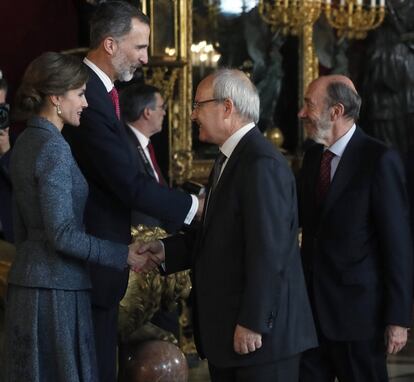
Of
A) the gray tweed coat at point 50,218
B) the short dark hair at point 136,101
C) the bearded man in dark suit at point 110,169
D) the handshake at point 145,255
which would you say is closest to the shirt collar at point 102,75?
the bearded man in dark suit at point 110,169

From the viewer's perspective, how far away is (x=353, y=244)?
3.95 meters

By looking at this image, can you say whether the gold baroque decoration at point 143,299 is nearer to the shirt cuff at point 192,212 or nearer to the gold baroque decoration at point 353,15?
the shirt cuff at point 192,212

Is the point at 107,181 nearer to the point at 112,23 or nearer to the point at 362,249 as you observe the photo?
the point at 112,23

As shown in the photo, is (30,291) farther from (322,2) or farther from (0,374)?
(322,2)

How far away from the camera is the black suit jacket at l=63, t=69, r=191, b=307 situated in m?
4.10

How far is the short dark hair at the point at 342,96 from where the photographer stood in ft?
13.3

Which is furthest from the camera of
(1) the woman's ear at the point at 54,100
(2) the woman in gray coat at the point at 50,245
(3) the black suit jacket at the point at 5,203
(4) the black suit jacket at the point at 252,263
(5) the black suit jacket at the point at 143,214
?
(5) the black suit jacket at the point at 143,214

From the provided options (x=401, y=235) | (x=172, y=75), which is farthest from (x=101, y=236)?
(x=172, y=75)

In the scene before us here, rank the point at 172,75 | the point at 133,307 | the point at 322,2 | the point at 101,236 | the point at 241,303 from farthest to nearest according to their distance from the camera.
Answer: the point at 322,2 < the point at 172,75 < the point at 133,307 < the point at 101,236 < the point at 241,303

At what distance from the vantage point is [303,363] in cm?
420

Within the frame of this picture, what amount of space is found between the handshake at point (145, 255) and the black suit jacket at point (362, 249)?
1.94 ft

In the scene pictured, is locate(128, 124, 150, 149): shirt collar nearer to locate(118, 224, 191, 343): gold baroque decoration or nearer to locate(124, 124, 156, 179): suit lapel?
locate(124, 124, 156, 179): suit lapel

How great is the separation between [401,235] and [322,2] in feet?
16.0

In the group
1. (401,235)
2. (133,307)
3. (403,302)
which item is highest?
(401,235)
